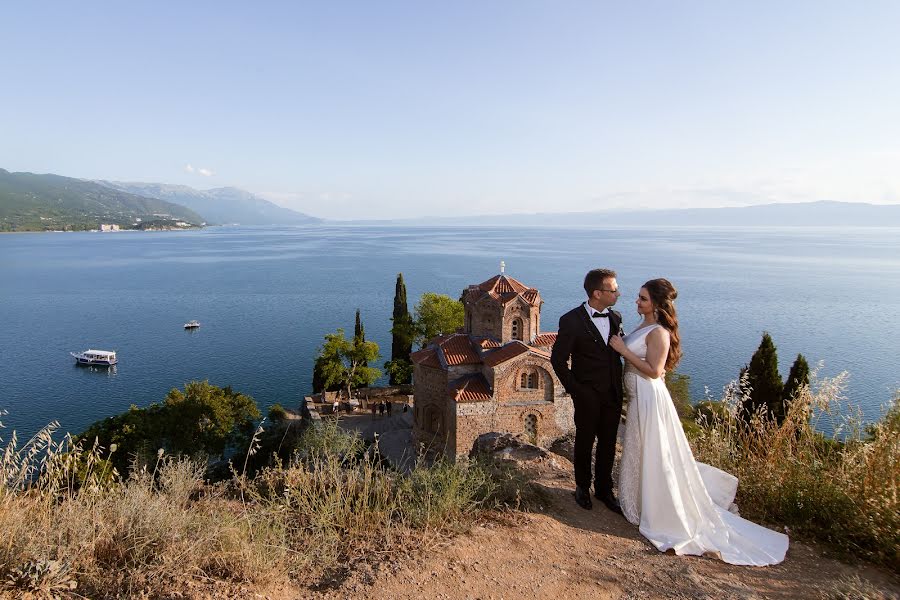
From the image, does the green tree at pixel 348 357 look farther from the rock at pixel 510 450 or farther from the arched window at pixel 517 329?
the rock at pixel 510 450

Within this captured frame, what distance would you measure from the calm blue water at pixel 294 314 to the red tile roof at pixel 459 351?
10.9 metres

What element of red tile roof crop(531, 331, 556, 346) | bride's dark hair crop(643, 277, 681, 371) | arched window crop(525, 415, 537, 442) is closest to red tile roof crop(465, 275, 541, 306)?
red tile roof crop(531, 331, 556, 346)

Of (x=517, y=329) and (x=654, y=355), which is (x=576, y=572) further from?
(x=517, y=329)

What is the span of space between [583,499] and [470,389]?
12.7m

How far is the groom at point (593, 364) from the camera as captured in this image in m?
5.08

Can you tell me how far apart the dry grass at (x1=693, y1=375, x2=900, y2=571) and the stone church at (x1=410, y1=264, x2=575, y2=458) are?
11.3m

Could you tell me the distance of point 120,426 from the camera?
18.8 m

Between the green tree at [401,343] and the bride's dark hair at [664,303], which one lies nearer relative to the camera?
the bride's dark hair at [664,303]

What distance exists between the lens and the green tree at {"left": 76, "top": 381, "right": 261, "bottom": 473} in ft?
61.3

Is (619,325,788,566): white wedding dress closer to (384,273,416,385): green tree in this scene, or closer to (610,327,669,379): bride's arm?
(610,327,669,379): bride's arm

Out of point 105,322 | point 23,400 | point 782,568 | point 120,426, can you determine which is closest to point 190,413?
point 120,426

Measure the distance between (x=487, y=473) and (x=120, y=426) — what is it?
60.1ft

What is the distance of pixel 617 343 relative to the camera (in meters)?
4.93

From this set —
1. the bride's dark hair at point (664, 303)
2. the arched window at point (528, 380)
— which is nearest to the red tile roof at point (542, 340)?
the arched window at point (528, 380)
